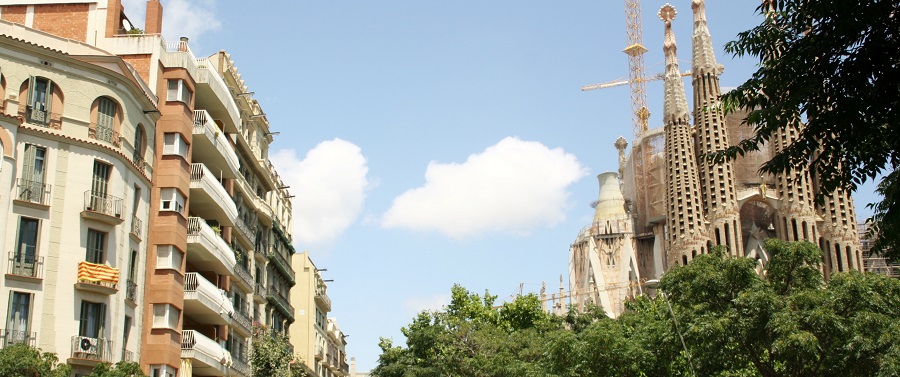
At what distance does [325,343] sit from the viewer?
3002 inches

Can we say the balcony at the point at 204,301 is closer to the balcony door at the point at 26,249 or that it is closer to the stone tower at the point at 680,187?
the balcony door at the point at 26,249

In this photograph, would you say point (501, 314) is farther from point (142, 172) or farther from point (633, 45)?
point (633, 45)

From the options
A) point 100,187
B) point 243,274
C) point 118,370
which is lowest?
point 118,370

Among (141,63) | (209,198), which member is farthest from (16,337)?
(209,198)

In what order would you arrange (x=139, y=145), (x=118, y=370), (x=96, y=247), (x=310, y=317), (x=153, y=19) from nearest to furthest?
(x=118, y=370) < (x=96, y=247) < (x=139, y=145) < (x=153, y=19) < (x=310, y=317)

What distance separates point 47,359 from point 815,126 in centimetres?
2034

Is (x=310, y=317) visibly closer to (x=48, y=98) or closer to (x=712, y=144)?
(x=48, y=98)

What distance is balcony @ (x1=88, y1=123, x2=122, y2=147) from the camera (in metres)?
33.0

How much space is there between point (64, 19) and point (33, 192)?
10317 mm

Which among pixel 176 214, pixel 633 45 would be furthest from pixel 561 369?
pixel 633 45

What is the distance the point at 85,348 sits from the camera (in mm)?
30984

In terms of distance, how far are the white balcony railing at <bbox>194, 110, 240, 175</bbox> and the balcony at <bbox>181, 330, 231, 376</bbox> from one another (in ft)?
23.4

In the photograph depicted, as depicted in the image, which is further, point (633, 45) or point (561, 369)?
point (633, 45)

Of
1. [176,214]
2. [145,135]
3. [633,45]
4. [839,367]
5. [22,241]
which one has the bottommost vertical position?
[839,367]
